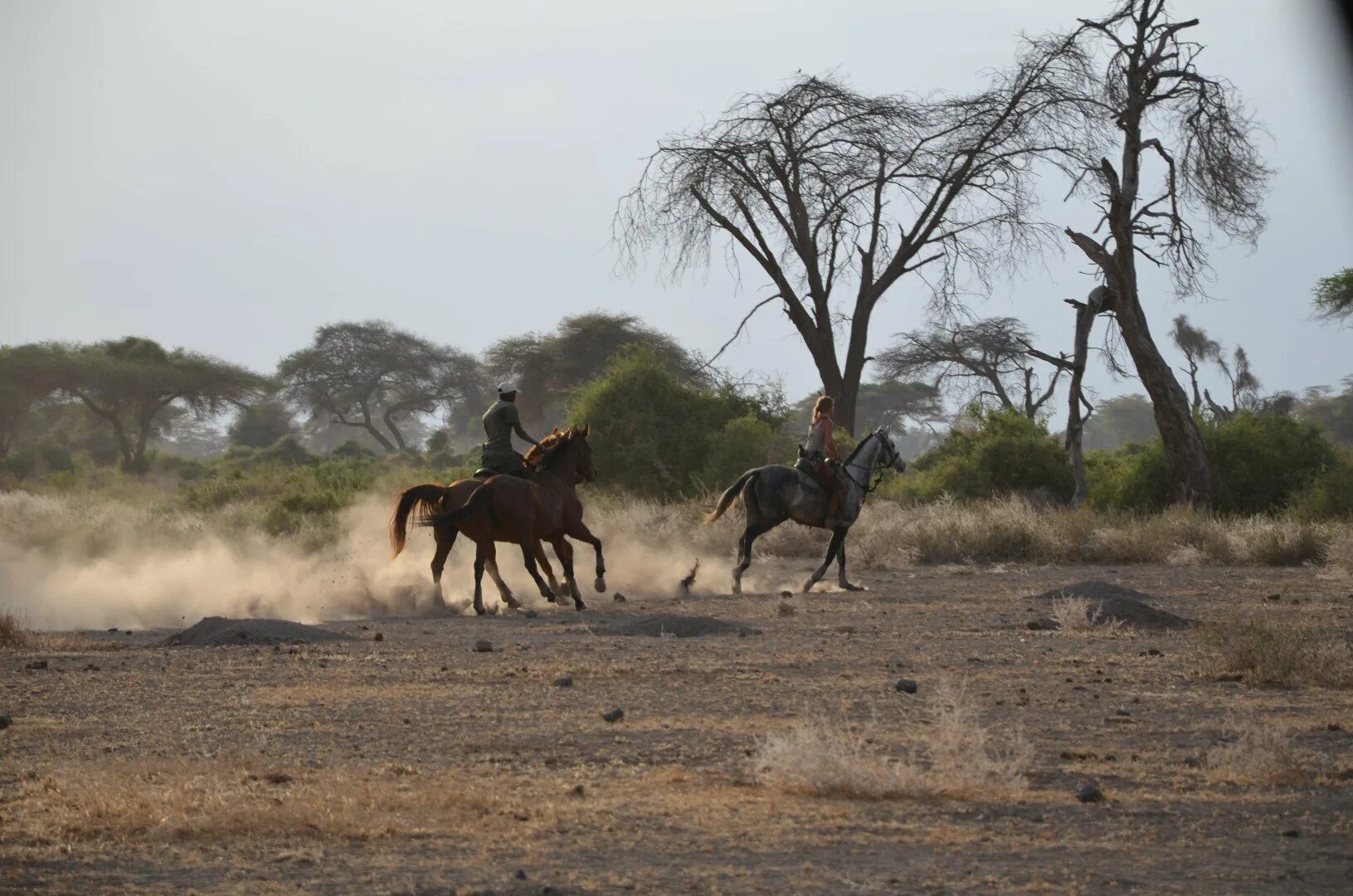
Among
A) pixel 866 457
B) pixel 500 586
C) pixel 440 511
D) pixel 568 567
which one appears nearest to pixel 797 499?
pixel 866 457

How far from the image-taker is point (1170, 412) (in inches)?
1084

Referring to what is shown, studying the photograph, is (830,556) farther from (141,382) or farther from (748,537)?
(141,382)

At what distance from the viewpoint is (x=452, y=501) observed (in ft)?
56.8

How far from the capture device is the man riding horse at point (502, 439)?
17703 millimetres

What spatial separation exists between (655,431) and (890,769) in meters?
26.4

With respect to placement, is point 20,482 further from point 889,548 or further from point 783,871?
point 783,871

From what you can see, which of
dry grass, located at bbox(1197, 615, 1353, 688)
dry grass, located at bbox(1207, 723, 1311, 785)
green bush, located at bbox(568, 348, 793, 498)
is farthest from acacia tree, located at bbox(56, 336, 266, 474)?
dry grass, located at bbox(1207, 723, 1311, 785)

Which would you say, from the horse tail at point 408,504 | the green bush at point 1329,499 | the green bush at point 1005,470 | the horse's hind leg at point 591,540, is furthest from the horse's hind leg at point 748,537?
the green bush at point 1005,470

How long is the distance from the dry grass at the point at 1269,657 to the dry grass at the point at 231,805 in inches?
222

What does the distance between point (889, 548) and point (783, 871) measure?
63.4 ft

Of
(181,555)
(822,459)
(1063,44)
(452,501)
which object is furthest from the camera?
(1063,44)

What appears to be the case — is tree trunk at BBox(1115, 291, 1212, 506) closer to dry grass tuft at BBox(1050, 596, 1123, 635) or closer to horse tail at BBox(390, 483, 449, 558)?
dry grass tuft at BBox(1050, 596, 1123, 635)

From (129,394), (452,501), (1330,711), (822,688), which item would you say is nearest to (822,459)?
(452,501)

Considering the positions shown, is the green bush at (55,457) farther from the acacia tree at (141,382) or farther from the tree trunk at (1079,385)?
the tree trunk at (1079,385)
